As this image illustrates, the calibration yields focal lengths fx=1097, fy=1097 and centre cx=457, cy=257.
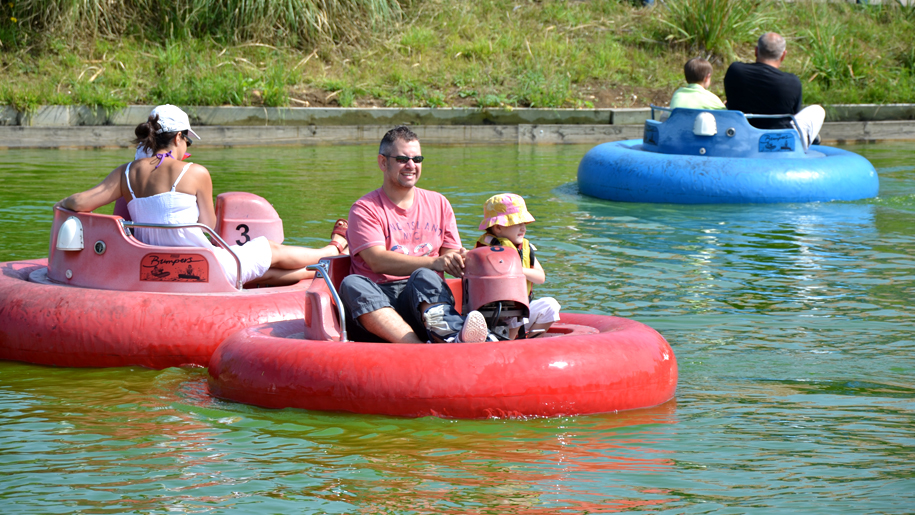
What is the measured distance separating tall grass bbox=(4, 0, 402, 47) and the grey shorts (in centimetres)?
1470

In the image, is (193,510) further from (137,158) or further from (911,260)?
(911,260)

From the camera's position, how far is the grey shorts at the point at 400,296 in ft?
15.6

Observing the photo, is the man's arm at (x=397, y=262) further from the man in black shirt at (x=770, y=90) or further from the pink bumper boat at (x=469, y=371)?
the man in black shirt at (x=770, y=90)

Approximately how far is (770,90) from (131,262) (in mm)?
7930

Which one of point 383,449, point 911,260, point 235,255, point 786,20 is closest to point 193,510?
point 383,449

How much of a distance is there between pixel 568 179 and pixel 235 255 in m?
8.31

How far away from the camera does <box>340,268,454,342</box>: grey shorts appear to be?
475 cm

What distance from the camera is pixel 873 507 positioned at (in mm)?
3465

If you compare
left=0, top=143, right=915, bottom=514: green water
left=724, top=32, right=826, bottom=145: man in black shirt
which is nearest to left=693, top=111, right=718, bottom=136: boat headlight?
left=724, top=32, right=826, bottom=145: man in black shirt

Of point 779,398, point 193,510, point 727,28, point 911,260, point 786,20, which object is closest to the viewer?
point 193,510

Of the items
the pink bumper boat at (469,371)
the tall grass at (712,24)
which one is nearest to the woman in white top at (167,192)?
the pink bumper boat at (469,371)

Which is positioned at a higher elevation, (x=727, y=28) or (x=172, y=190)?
(x=727, y=28)

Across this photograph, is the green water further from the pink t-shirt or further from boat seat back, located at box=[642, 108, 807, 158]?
boat seat back, located at box=[642, 108, 807, 158]

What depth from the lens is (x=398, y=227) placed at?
4.98 metres
